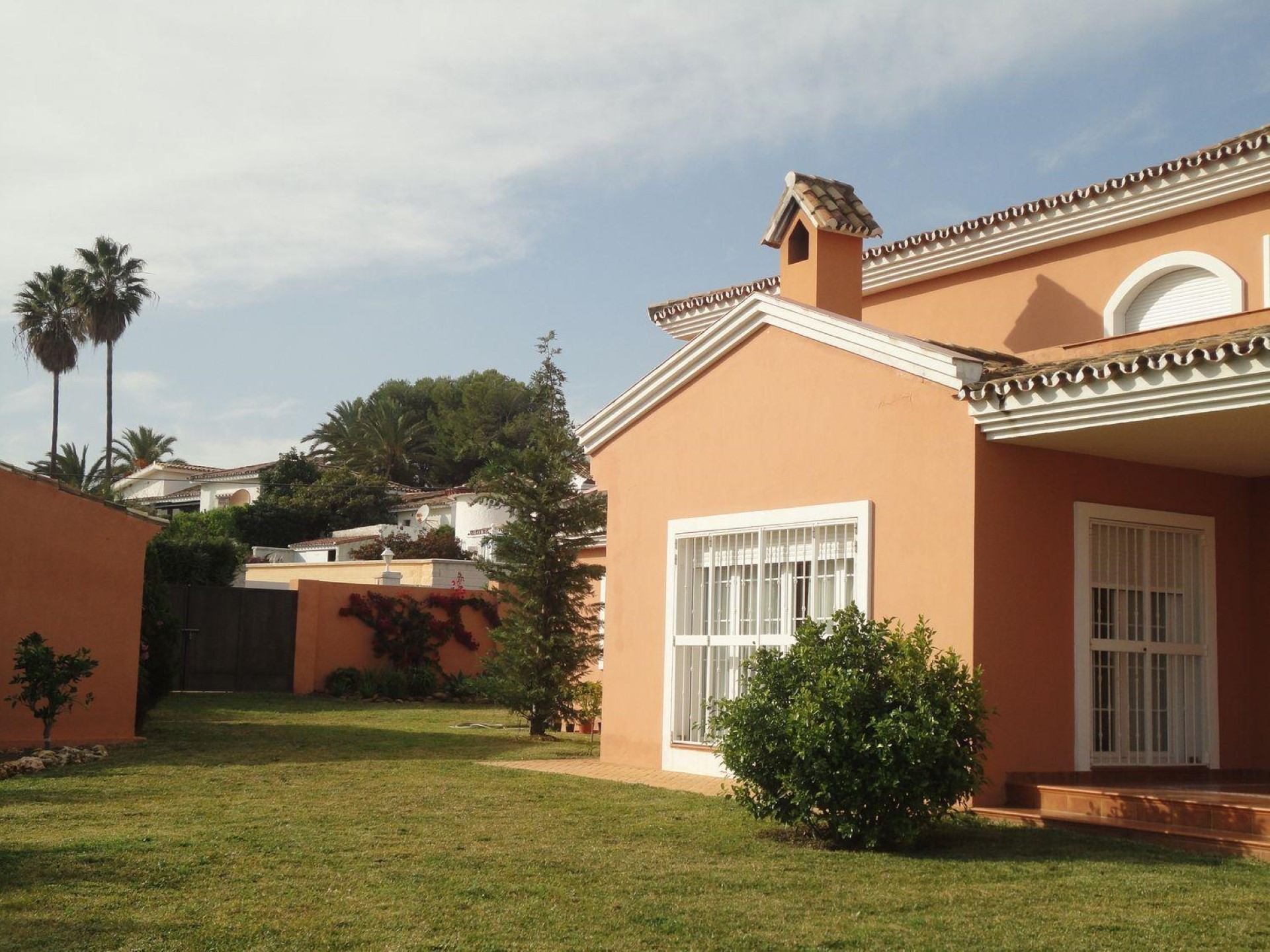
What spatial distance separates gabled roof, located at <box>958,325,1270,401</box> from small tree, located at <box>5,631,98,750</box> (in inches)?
361

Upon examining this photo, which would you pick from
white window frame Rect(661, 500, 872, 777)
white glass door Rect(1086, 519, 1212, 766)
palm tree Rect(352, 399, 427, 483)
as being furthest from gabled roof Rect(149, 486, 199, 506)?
white glass door Rect(1086, 519, 1212, 766)

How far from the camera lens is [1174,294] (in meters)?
13.2

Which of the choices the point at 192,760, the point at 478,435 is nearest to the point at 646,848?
the point at 192,760

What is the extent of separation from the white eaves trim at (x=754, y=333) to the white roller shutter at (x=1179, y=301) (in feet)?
11.6

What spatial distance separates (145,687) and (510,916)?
10182 mm

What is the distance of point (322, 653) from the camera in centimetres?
2495

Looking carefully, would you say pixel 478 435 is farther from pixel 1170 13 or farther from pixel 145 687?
pixel 1170 13

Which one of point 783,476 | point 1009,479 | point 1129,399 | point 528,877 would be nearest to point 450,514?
point 783,476

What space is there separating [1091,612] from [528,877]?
5723 mm

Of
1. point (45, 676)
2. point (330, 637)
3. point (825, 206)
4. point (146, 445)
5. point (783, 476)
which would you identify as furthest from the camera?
point (146, 445)

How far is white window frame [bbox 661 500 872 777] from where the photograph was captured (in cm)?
1094

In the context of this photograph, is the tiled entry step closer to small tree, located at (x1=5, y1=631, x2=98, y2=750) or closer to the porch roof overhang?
the porch roof overhang

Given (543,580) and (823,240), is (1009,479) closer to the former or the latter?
(823,240)

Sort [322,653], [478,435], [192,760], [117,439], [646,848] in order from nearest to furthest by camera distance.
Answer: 1. [646,848]
2. [192,760]
3. [322,653]
4. [478,435]
5. [117,439]
